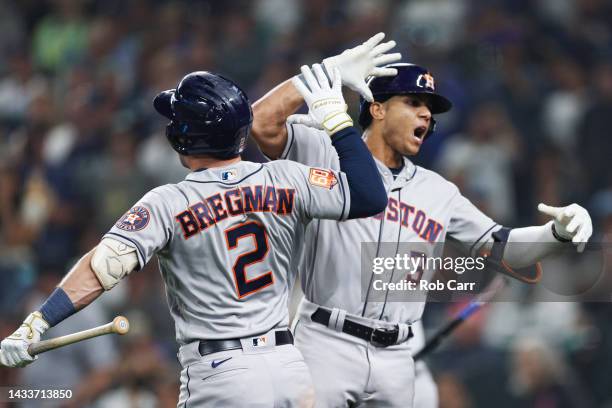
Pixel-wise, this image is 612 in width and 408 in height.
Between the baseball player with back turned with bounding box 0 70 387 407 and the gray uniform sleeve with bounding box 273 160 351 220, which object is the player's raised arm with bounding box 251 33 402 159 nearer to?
the baseball player with back turned with bounding box 0 70 387 407

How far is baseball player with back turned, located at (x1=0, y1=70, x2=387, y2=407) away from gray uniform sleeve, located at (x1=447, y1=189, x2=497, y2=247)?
33.1 inches

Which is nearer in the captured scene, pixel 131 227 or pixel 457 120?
pixel 131 227

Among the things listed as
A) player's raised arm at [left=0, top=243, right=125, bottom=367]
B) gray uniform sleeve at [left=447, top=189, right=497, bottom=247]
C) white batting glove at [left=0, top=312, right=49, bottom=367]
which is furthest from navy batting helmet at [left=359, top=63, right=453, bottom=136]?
white batting glove at [left=0, top=312, right=49, bottom=367]

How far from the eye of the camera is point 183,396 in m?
3.68

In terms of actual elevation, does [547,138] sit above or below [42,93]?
below

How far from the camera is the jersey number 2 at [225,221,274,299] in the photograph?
3617 millimetres

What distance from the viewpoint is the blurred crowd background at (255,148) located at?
6.78 m

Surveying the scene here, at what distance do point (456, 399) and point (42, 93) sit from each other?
17.6 ft

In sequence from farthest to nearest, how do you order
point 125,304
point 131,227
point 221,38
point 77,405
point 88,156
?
point 221,38 → point 88,156 → point 125,304 → point 77,405 → point 131,227

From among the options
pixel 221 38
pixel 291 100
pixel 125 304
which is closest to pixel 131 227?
pixel 291 100

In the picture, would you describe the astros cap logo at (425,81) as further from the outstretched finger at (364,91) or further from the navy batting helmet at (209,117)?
the navy batting helmet at (209,117)

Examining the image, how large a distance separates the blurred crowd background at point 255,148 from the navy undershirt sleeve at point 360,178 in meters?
2.06

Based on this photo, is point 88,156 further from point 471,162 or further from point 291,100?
point 291,100

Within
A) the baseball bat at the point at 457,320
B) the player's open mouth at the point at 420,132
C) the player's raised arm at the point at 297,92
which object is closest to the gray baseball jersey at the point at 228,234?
the player's raised arm at the point at 297,92
